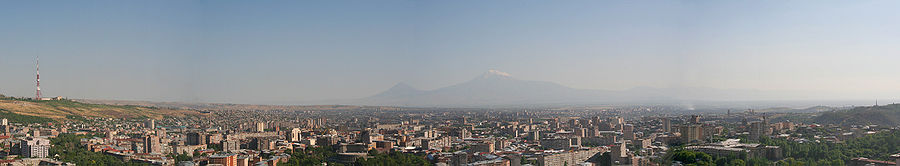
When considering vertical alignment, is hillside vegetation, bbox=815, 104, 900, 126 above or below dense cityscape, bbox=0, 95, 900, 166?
above

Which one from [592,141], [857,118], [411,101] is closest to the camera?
[592,141]

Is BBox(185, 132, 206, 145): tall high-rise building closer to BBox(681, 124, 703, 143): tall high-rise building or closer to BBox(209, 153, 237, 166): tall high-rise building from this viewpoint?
BBox(209, 153, 237, 166): tall high-rise building

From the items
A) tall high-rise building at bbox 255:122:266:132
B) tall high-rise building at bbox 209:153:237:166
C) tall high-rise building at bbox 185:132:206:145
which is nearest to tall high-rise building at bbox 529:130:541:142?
tall high-rise building at bbox 185:132:206:145

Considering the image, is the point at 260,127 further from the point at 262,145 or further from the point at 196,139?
the point at 262,145

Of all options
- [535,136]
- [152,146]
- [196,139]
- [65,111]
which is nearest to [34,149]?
[152,146]

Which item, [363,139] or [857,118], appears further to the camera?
[857,118]

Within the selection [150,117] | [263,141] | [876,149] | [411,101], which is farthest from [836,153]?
[411,101]

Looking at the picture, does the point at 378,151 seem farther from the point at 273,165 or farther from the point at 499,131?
the point at 499,131

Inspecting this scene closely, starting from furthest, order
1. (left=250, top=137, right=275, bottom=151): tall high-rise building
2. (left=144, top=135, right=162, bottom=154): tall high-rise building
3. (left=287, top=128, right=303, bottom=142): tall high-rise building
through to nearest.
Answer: (left=287, top=128, right=303, bottom=142): tall high-rise building → (left=250, top=137, right=275, bottom=151): tall high-rise building → (left=144, top=135, right=162, bottom=154): tall high-rise building
